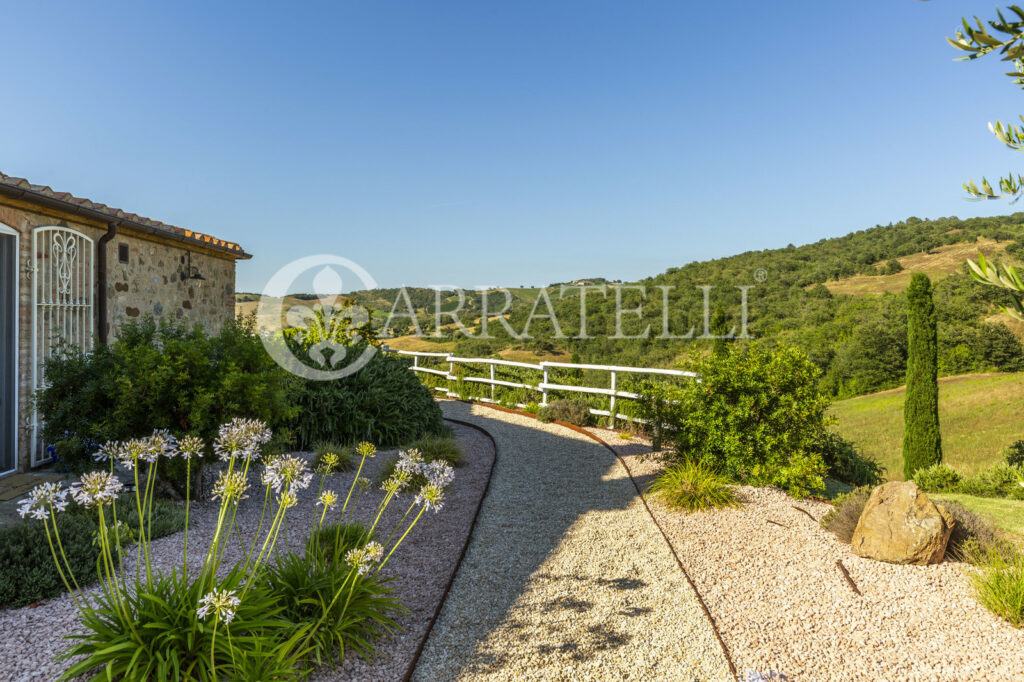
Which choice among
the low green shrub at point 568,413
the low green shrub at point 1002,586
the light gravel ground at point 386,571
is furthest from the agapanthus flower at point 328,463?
the low green shrub at point 568,413

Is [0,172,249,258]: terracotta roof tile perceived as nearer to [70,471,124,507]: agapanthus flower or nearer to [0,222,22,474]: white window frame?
[0,222,22,474]: white window frame

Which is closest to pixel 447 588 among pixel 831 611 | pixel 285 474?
pixel 285 474

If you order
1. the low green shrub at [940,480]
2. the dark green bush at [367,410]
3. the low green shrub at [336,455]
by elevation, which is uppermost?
the dark green bush at [367,410]

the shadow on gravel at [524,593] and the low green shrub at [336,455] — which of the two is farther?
the low green shrub at [336,455]

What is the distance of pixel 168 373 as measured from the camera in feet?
13.3

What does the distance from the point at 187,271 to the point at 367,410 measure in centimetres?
348

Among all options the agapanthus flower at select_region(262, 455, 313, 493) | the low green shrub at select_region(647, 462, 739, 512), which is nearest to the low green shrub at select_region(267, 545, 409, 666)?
the agapanthus flower at select_region(262, 455, 313, 493)

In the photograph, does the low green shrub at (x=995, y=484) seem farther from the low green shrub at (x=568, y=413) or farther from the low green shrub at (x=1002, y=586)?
the low green shrub at (x=568, y=413)

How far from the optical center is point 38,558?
3.03m

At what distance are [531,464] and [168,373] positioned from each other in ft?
13.1

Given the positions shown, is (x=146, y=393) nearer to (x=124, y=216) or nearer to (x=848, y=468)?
(x=124, y=216)

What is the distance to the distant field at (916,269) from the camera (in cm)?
2698

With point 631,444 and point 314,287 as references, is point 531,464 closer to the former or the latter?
point 631,444

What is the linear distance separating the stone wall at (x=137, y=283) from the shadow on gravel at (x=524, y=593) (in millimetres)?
4224
